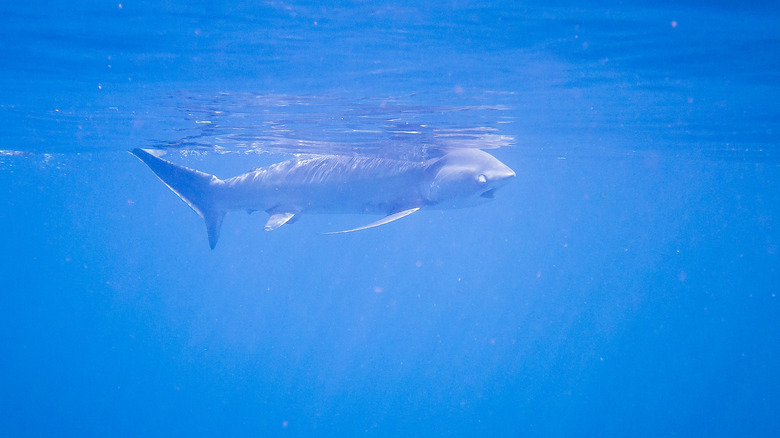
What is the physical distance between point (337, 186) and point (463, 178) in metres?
2.60

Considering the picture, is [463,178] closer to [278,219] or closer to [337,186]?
[337,186]

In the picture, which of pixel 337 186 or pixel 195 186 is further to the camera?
pixel 195 186

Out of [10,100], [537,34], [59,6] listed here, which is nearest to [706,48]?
[537,34]

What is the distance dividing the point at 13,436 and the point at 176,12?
38.6 meters

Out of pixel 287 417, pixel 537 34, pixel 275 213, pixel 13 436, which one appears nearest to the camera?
pixel 537 34

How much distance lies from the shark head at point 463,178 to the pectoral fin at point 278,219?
9.06 ft

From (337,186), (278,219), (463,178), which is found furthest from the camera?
(337,186)

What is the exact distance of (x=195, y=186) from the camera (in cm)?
1042

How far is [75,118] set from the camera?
15820 millimetres

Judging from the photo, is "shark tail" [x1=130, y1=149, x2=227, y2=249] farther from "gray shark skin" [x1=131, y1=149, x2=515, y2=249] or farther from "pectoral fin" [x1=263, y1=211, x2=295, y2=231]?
"pectoral fin" [x1=263, y1=211, x2=295, y2=231]

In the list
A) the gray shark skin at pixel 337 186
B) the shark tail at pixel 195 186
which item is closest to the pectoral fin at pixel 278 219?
the gray shark skin at pixel 337 186

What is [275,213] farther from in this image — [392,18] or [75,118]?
[75,118]

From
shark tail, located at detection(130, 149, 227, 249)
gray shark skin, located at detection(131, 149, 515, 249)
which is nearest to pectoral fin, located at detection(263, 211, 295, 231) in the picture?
gray shark skin, located at detection(131, 149, 515, 249)

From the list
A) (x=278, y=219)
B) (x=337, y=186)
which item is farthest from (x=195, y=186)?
(x=337, y=186)
